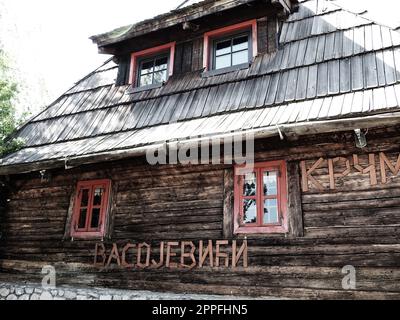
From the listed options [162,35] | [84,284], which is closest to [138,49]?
[162,35]

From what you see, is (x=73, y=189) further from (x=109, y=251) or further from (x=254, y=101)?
(x=254, y=101)

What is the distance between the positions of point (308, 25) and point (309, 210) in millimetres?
4499

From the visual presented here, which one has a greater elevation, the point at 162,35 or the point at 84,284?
the point at 162,35

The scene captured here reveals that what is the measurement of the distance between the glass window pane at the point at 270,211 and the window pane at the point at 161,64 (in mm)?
4737

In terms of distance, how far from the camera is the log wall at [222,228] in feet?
16.2

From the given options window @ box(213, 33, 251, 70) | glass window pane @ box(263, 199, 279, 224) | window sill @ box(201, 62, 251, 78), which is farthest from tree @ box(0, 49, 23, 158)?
glass window pane @ box(263, 199, 279, 224)

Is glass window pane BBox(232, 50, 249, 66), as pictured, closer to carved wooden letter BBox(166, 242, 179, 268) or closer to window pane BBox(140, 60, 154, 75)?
window pane BBox(140, 60, 154, 75)

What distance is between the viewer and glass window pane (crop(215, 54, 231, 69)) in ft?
26.2

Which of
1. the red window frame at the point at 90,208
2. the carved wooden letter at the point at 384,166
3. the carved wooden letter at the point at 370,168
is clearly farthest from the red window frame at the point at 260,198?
the red window frame at the point at 90,208

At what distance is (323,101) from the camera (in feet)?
18.7

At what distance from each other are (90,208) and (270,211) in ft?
12.2

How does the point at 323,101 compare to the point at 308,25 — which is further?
the point at 308,25

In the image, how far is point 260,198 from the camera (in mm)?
5746

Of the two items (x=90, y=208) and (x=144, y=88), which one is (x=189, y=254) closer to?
(x=90, y=208)
